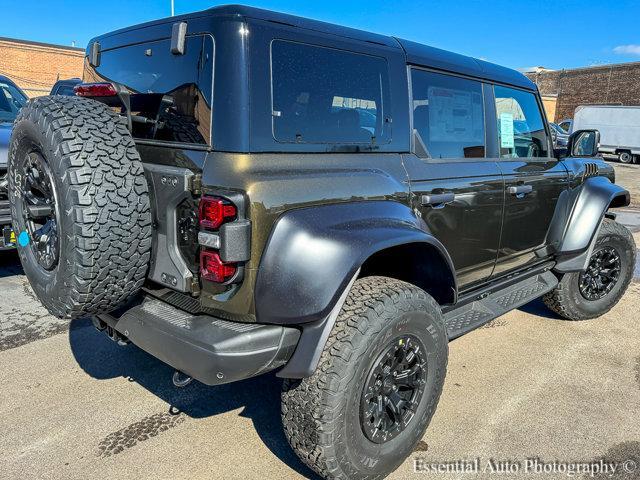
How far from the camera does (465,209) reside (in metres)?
3.01

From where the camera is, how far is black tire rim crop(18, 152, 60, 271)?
2229mm

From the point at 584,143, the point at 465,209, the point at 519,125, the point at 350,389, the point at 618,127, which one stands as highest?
the point at 618,127

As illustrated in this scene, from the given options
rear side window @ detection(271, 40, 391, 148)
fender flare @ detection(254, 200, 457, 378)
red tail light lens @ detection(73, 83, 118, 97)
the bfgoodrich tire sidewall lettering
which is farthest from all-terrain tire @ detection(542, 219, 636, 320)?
red tail light lens @ detection(73, 83, 118, 97)

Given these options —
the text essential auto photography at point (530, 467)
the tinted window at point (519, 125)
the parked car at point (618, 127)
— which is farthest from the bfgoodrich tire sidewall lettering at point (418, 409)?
the parked car at point (618, 127)

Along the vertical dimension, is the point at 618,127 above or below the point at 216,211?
above

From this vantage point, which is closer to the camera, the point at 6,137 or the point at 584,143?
the point at 584,143

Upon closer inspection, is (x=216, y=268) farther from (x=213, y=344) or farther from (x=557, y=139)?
(x=557, y=139)

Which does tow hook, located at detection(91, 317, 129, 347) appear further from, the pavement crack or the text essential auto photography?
the text essential auto photography

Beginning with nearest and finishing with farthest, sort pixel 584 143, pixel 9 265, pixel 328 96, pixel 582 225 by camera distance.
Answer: pixel 328 96, pixel 582 225, pixel 584 143, pixel 9 265

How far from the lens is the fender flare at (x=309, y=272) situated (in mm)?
→ 2006

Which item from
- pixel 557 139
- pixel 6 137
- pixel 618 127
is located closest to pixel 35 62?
pixel 6 137

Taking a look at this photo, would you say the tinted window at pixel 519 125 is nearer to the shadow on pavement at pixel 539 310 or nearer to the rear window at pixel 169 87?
the shadow on pavement at pixel 539 310

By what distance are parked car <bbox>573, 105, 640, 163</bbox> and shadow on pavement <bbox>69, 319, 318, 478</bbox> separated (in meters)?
26.9

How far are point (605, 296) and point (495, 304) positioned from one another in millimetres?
1764
